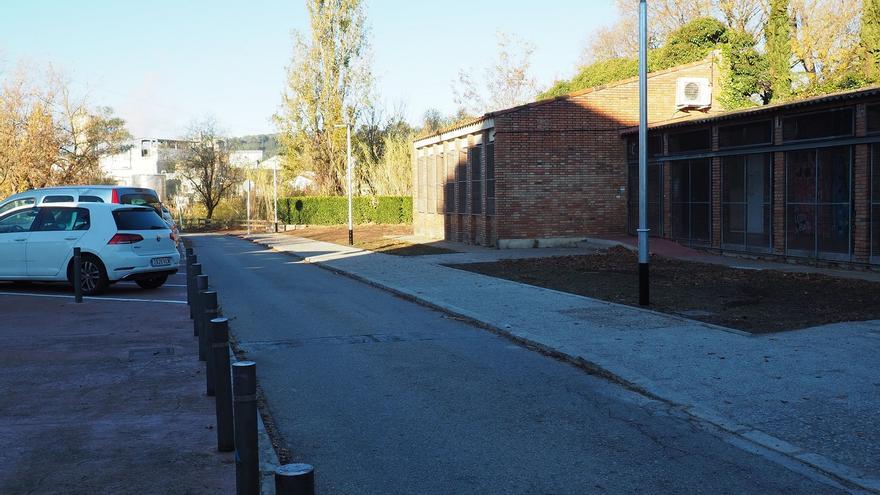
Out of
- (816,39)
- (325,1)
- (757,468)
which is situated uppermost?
(325,1)

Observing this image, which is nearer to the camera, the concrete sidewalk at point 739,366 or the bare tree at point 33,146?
the concrete sidewalk at point 739,366

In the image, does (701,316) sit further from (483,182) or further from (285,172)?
(285,172)

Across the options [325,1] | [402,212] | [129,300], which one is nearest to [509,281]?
[129,300]

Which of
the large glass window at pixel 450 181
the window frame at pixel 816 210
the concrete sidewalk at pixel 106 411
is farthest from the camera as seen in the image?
the large glass window at pixel 450 181

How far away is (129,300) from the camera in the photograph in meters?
14.4

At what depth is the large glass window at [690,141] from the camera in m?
23.5

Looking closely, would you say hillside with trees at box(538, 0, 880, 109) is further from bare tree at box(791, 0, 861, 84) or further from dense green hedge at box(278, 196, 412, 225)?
dense green hedge at box(278, 196, 412, 225)

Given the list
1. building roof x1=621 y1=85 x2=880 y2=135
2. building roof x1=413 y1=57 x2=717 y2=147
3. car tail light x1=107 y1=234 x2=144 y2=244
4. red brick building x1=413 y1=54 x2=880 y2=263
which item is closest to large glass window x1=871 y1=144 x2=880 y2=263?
red brick building x1=413 y1=54 x2=880 y2=263

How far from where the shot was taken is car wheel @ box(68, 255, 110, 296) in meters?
14.9

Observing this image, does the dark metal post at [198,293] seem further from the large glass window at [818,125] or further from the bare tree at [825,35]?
the bare tree at [825,35]

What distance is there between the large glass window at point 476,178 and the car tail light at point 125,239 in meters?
15.6

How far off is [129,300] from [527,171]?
50.6 feet

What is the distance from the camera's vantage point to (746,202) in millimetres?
21828

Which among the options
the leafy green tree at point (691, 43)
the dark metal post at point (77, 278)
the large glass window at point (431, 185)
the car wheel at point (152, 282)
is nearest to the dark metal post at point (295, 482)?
the dark metal post at point (77, 278)
